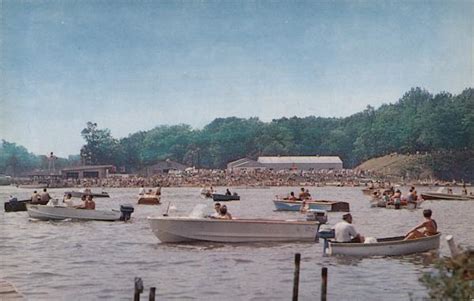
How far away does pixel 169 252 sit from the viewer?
1919 cm

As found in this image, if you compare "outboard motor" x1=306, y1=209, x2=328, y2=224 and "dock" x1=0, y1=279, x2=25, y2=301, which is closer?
"dock" x1=0, y1=279, x2=25, y2=301

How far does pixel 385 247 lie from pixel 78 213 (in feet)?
52.2

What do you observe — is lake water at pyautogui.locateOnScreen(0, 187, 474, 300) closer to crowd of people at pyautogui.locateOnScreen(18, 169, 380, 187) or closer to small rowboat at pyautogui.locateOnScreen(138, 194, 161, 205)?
small rowboat at pyautogui.locateOnScreen(138, 194, 161, 205)

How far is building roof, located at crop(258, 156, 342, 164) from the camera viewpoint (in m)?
122

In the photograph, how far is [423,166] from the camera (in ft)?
333

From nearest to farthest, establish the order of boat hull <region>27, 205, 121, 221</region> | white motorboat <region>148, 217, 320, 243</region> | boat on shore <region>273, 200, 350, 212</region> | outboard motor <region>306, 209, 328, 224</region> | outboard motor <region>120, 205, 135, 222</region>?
white motorboat <region>148, 217, 320, 243</region>
outboard motor <region>306, 209, 328, 224</region>
boat hull <region>27, 205, 121, 221</region>
outboard motor <region>120, 205, 135, 222</region>
boat on shore <region>273, 200, 350, 212</region>

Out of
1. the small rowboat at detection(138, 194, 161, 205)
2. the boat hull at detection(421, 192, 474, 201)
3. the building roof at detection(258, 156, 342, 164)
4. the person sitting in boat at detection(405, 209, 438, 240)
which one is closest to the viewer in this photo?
the person sitting in boat at detection(405, 209, 438, 240)

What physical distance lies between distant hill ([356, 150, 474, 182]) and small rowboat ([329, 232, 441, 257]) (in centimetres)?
5837

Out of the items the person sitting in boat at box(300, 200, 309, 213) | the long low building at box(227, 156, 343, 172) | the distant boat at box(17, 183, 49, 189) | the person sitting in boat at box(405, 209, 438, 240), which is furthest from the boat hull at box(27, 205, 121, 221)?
the long low building at box(227, 156, 343, 172)

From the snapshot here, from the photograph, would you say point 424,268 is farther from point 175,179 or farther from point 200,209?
point 175,179

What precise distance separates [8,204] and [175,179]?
76.8 m

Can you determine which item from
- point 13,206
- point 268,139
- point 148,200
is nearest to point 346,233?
point 13,206

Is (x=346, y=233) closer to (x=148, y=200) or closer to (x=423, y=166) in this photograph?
(x=148, y=200)

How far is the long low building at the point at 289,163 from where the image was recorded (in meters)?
121
